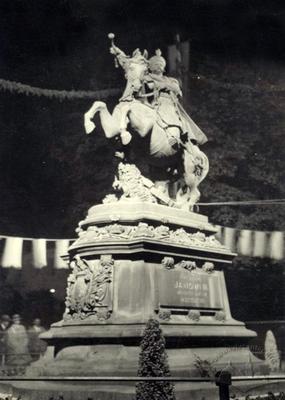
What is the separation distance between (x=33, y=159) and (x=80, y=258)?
13.5m

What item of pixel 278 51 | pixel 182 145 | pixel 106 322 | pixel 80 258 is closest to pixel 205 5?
pixel 278 51

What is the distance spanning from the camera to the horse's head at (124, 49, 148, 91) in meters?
13.3

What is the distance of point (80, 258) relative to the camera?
12.0 meters

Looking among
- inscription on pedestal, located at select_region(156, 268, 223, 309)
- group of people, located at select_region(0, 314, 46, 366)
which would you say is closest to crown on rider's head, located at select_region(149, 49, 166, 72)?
inscription on pedestal, located at select_region(156, 268, 223, 309)

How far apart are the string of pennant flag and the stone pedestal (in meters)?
6.60

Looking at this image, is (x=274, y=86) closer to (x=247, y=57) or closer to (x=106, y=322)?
(x=247, y=57)

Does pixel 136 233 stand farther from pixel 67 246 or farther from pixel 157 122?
pixel 67 246

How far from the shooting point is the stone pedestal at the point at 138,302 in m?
10.7

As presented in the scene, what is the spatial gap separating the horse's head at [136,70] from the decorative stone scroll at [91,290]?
3992 mm

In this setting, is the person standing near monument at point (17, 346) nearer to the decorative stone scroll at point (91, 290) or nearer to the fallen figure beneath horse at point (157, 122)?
the decorative stone scroll at point (91, 290)

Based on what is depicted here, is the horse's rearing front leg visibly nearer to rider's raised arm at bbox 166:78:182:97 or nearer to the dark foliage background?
rider's raised arm at bbox 166:78:182:97

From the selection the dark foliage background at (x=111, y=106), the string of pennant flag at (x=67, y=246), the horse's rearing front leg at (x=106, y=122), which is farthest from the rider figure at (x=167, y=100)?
the dark foliage background at (x=111, y=106)

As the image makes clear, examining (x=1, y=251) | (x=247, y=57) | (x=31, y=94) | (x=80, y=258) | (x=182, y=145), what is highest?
(x=247, y=57)

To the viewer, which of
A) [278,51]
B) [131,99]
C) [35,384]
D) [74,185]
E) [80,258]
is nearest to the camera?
[35,384]
